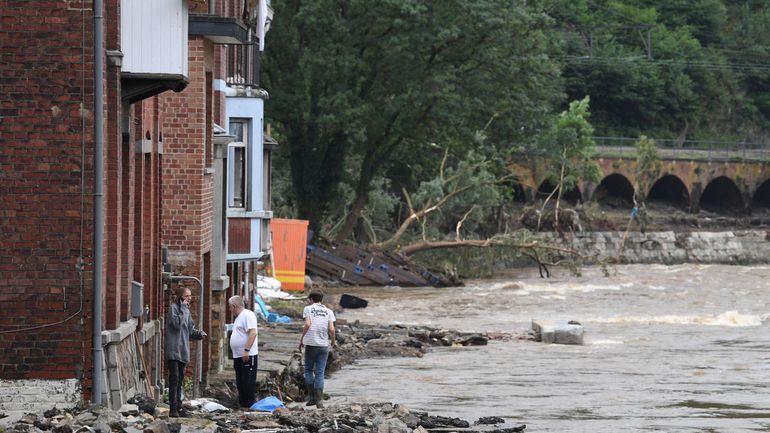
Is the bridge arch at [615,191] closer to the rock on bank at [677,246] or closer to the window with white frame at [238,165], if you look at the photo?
the rock on bank at [677,246]

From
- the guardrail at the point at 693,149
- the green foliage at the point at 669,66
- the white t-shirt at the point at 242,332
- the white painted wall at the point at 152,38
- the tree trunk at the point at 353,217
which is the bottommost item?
the white t-shirt at the point at 242,332

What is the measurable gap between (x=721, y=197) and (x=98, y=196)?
311 feet

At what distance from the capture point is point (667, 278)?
6262cm

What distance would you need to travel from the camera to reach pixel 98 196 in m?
15.7

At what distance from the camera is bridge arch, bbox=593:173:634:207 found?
Answer: 331ft

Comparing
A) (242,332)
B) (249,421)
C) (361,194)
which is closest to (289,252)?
(361,194)

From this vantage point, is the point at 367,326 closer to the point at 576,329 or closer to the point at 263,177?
the point at 576,329

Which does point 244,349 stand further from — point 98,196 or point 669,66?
point 669,66

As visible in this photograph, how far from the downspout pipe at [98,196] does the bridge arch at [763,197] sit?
96194 mm

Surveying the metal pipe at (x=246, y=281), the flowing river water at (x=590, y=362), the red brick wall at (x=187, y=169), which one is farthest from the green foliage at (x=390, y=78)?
the red brick wall at (x=187, y=169)

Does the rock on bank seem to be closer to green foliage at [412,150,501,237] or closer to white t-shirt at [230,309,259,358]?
green foliage at [412,150,501,237]

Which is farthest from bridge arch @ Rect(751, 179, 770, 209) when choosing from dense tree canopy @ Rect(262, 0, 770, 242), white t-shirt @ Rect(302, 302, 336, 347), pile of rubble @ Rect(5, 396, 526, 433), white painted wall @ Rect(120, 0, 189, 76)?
white painted wall @ Rect(120, 0, 189, 76)

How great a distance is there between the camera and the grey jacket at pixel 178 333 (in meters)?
18.2

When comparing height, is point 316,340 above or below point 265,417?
above
